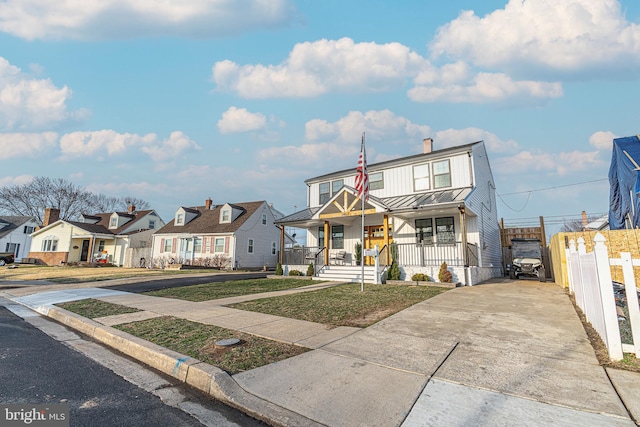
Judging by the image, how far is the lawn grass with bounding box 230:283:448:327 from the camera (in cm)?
615

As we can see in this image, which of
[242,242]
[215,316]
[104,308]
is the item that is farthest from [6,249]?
[215,316]

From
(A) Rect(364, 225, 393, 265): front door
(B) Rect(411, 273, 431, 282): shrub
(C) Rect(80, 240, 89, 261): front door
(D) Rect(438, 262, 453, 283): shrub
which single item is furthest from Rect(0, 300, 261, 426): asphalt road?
(C) Rect(80, 240, 89, 261): front door

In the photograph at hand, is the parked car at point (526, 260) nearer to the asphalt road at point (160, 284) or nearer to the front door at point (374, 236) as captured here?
the front door at point (374, 236)

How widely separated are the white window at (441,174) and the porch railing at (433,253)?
3.47 m

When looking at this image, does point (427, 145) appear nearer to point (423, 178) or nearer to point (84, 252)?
point (423, 178)

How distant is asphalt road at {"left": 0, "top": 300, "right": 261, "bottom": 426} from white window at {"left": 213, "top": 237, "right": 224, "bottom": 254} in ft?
72.7

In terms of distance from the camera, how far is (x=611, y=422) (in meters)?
2.37

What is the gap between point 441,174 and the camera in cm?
1609

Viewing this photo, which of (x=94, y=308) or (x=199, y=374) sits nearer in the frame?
Result: (x=199, y=374)

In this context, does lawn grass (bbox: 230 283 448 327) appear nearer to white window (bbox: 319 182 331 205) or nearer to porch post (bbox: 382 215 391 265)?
porch post (bbox: 382 215 391 265)

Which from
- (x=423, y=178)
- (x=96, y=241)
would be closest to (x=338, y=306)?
(x=423, y=178)

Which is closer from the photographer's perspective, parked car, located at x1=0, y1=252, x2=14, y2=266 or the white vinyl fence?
the white vinyl fence

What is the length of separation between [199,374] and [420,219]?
1414cm

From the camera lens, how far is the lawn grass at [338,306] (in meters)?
6.15
